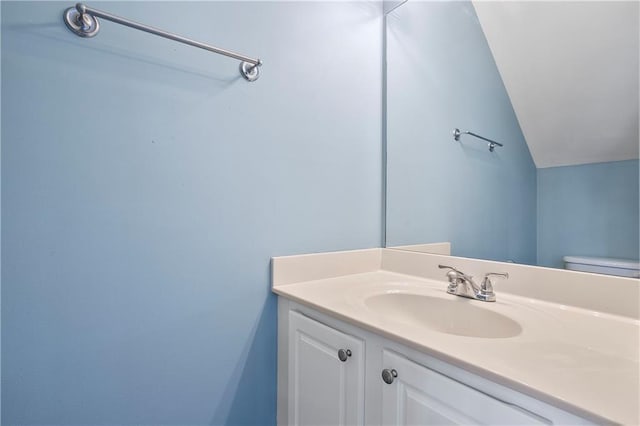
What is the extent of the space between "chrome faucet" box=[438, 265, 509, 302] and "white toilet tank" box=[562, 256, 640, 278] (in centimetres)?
18

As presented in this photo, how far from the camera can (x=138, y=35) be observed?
879mm

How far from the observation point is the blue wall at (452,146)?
1.11m

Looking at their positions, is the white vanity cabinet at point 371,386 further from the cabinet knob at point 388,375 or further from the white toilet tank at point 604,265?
the white toilet tank at point 604,265

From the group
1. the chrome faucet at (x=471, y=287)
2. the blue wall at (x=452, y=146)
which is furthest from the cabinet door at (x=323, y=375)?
the blue wall at (x=452, y=146)

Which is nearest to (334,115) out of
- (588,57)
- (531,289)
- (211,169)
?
(211,169)

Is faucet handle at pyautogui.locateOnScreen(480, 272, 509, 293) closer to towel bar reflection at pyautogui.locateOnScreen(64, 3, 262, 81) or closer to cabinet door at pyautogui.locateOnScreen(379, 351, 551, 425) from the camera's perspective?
cabinet door at pyautogui.locateOnScreen(379, 351, 551, 425)

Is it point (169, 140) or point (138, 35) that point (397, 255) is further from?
point (138, 35)

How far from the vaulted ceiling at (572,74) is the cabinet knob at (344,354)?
34.5 inches

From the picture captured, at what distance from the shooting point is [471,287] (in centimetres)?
104

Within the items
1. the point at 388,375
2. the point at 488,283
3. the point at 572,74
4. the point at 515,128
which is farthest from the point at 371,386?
the point at 572,74

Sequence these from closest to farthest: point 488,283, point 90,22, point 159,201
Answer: point 90,22
point 159,201
point 488,283

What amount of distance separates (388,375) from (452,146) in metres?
0.98

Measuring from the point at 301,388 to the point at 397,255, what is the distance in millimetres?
681

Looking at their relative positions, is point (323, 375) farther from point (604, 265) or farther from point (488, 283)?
point (604, 265)
